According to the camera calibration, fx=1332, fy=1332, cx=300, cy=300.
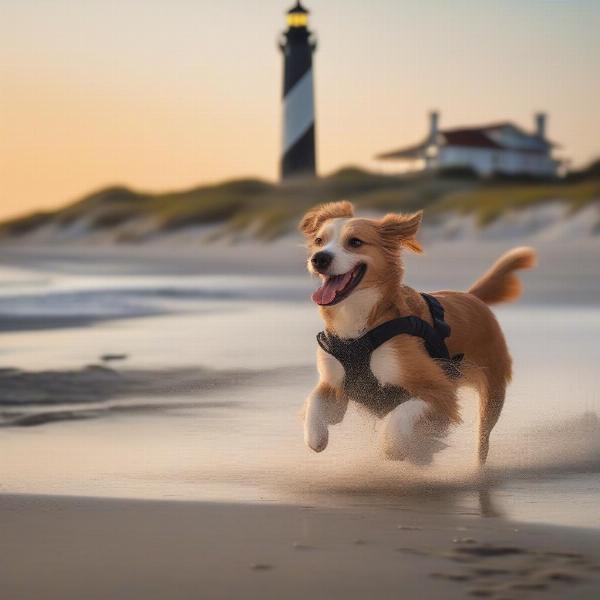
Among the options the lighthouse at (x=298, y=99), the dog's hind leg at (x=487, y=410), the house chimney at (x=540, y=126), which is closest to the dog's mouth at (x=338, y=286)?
the dog's hind leg at (x=487, y=410)

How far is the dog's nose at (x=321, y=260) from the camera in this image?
5277mm

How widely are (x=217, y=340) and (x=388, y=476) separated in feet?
21.7

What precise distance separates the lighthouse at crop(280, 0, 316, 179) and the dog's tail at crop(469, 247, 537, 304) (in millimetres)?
45683

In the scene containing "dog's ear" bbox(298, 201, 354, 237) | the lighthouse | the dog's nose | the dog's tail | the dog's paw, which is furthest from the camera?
the lighthouse

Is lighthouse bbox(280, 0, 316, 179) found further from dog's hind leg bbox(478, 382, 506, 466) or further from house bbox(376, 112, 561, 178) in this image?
dog's hind leg bbox(478, 382, 506, 466)

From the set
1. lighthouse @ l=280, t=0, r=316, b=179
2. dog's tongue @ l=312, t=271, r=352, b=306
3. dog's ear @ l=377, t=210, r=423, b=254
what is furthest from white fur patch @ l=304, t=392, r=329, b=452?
lighthouse @ l=280, t=0, r=316, b=179

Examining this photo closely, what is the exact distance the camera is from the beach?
3848 millimetres

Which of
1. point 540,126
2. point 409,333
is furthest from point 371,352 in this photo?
point 540,126

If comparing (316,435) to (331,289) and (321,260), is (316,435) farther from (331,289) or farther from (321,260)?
(321,260)

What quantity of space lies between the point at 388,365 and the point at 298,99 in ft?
159

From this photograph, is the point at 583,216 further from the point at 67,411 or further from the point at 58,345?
the point at 67,411

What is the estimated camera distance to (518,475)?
563 centimetres

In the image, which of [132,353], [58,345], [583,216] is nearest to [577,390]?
[132,353]

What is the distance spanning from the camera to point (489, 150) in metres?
71.1
